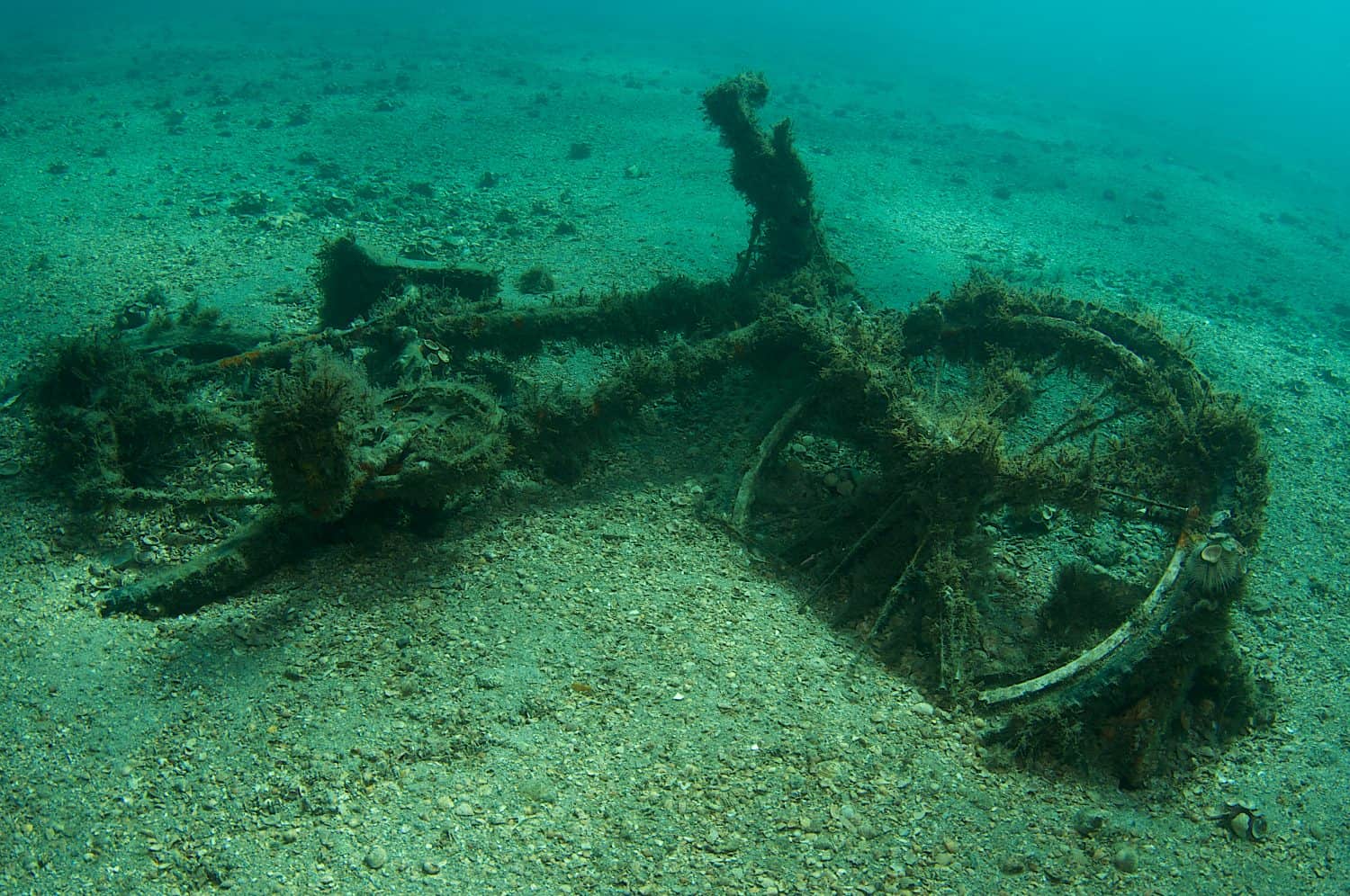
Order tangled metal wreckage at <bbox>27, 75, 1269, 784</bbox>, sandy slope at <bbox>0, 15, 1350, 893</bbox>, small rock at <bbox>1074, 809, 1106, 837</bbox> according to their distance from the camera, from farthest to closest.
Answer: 1. tangled metal wreckage at <bbox>27, 75, 1269, 784</bbox>
2. small rock at <bbox>1074, 809, 1106, 837</bbox>
3. sandy slope at <bbox>0, 15, 1350, 893</bbox>

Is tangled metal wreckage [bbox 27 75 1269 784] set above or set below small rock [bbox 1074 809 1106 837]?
above

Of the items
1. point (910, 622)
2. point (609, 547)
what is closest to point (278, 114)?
point (609, 547)

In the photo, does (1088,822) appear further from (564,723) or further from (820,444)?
(820,444)

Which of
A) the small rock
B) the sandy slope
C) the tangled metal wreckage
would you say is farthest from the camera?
the tangled metal wreckage

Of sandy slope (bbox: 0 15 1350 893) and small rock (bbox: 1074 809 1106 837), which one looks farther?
small rock (bbox: 1074 809 1106 837)

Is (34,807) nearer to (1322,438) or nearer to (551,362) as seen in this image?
(551,362)

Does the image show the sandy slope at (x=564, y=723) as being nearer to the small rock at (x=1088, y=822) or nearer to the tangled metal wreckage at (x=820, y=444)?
the small rock at (x=1088, y=822)

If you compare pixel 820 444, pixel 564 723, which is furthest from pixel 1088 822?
pixel 820 444

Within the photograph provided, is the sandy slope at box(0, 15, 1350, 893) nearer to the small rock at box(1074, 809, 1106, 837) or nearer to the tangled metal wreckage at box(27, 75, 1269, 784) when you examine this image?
the small rock at box(1074, 809, 1106, 837)

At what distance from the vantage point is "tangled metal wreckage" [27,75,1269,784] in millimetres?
4145

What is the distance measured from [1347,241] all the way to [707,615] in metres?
25.2

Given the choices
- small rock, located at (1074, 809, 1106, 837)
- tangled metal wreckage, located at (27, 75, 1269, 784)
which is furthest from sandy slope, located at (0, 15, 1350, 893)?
tangled metal wreckage, located at (27, 75, 1269, 784)

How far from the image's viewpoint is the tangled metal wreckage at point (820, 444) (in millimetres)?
4145

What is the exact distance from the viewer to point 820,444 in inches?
276
